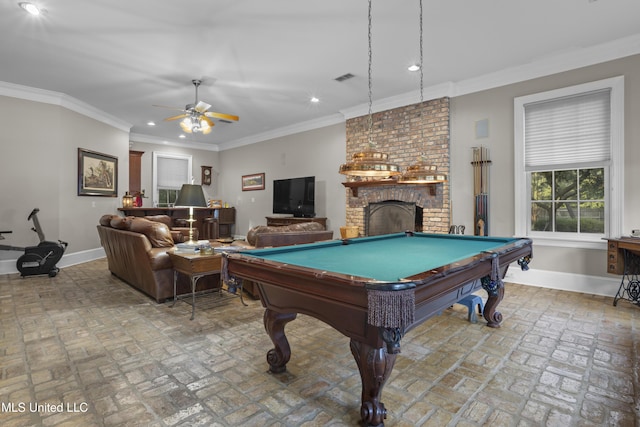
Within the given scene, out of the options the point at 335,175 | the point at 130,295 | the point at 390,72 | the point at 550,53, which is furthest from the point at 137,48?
the point at 550,53

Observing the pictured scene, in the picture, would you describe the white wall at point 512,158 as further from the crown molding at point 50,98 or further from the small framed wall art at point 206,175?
the small framed wall art at point 206,175

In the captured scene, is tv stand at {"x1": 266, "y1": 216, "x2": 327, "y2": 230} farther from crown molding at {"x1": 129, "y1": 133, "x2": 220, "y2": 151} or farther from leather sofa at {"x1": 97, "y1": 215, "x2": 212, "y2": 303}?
crown molding at {"x1": 129, "y1": 133, "x2": 220, "y2": 151}

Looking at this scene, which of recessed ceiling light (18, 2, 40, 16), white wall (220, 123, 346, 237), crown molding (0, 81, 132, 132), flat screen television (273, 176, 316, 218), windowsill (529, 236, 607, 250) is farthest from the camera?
flat screen television (273, 176, 316, 218)

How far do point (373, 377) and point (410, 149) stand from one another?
15.0 ft

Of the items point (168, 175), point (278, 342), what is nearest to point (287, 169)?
point (168, 175)

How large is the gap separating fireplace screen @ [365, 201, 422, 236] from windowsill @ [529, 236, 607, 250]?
1.70m

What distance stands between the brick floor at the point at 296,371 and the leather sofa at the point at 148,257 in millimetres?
359

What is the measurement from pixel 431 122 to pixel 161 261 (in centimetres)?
444

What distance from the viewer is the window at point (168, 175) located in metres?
8.68

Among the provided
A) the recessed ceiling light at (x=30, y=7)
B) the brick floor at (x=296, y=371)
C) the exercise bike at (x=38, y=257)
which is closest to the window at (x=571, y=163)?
the brick floor at (x=296, y=371)

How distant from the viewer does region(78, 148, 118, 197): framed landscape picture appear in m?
6.10

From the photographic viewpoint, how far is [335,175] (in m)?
6.84

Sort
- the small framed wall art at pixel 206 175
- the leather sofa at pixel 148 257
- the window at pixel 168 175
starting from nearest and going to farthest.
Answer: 1. the leather sofa at pixel 148 257
2. the window at pixel 168 175
3. the small framed wall art at pixel 206 175

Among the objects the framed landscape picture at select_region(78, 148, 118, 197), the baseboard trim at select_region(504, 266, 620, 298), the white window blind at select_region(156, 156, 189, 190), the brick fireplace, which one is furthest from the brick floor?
the white window blind at select_region(156, 156, 189, 190)
